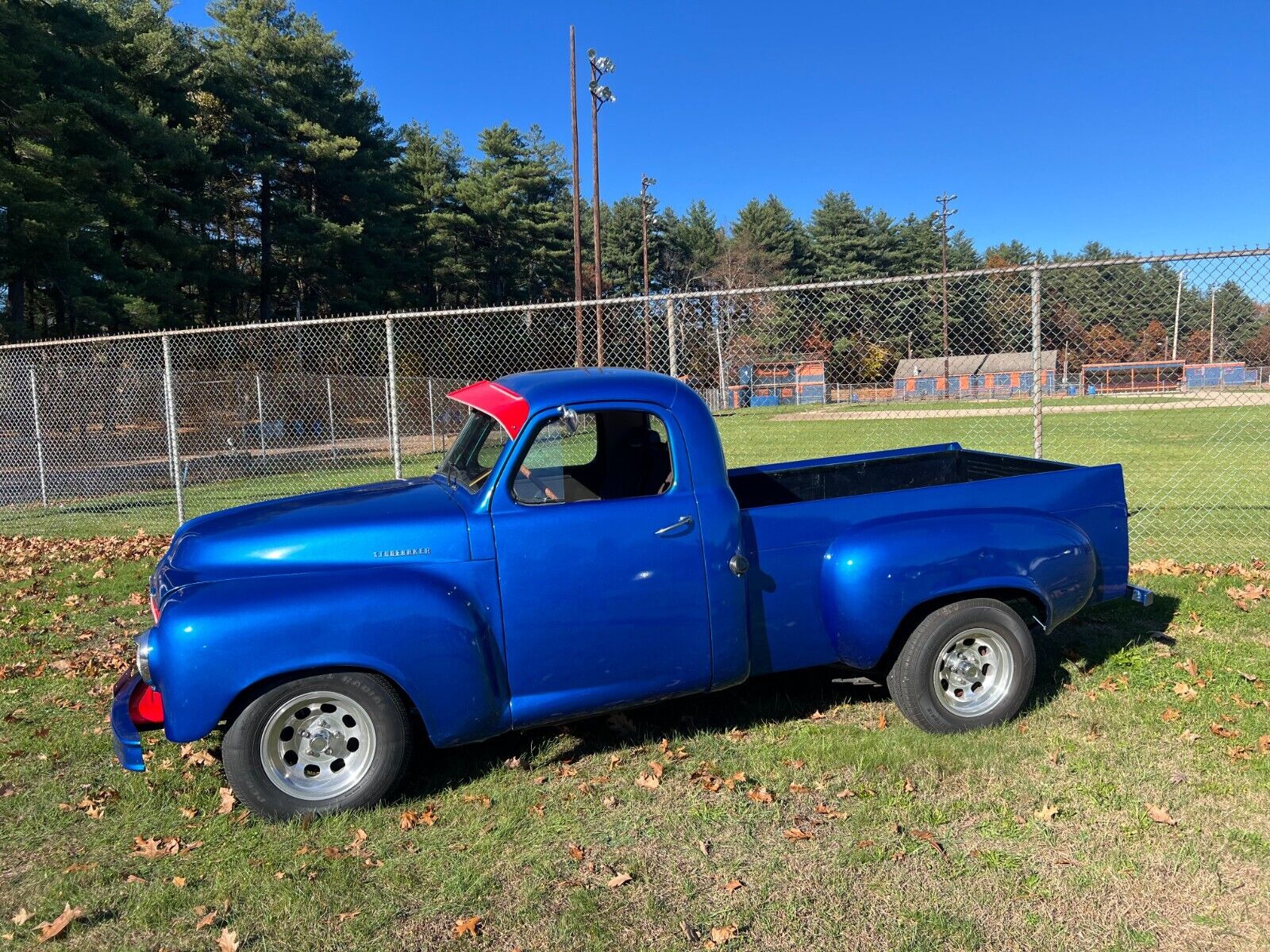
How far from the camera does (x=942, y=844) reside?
3.21m

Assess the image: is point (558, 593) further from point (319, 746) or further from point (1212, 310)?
point (1212, 310)

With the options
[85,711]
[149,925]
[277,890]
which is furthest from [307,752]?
[85,711]

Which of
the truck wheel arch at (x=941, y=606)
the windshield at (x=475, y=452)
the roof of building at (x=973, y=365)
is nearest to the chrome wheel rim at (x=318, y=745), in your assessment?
the windshield at (x=475, y=452)

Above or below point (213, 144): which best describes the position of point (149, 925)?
below

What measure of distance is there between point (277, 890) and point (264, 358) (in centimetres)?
2679

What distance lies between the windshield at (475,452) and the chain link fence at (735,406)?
2.81 meters

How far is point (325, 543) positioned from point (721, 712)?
2.27m

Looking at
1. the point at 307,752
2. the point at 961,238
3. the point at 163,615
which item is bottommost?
the point at 307,752

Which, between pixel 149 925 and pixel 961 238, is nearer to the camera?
pixel 149 925

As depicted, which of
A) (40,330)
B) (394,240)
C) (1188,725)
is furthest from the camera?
(394,240)

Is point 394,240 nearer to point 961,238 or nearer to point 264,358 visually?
point 264,358

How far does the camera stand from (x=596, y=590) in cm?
356

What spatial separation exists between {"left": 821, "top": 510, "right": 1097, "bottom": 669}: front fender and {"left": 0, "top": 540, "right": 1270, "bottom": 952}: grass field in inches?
24.7

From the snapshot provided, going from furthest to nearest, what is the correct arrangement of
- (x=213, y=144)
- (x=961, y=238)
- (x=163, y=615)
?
1. (x=961, y=238)
2. (x=213, y=144)
3. (x=163, y=615)
